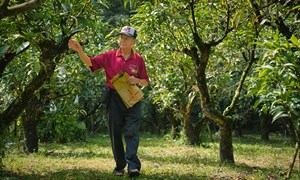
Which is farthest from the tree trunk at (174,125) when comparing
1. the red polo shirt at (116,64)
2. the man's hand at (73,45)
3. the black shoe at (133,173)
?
the man's hand at (73,45)

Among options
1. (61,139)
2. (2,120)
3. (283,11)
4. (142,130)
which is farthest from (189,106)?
(142,130)

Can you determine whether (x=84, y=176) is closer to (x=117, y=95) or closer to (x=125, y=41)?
(x=117, y=95)

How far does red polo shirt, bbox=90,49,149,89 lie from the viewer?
15.3 feet

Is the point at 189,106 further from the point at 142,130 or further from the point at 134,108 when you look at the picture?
the point at 142,130

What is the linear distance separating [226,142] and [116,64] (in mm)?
2494

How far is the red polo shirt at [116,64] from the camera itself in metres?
4.68

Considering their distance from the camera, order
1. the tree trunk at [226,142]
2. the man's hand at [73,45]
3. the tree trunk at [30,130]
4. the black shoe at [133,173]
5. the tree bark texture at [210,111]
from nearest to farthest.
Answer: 1. the man's hand at [73,45]
2. the black shoe at [133,173]
3. the tree bark texture at [210,111]
4. the tree trunk at [226,142]
5. the tree trunk at [30,130]

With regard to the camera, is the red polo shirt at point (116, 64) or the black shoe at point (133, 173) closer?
the black shoe at point (133, 173)

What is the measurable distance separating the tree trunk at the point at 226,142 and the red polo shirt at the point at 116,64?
2000 mm

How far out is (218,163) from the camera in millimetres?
6234

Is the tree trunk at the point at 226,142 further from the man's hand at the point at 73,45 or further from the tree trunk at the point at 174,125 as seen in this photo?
the tree trunk at the point at 174,125

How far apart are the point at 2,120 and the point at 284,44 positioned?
10.2 feet

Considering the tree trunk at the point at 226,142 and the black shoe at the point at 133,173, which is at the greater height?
the tree trunk at the point at 226,142

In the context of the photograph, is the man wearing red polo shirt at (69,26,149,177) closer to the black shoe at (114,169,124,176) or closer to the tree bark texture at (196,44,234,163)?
the black shoe at (114,169,124,176)
